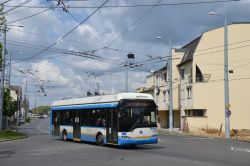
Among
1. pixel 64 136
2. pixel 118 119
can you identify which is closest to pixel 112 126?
pixel 118 119

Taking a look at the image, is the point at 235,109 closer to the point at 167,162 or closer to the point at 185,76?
the point at 185,76

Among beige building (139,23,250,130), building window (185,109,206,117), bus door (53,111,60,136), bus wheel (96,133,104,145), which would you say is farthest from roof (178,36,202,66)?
bus wheel (96,133,104,145)

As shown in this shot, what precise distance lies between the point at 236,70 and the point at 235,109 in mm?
4324

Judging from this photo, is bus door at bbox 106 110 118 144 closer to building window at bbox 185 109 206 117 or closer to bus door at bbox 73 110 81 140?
bus door at bbox 73 110 81 140

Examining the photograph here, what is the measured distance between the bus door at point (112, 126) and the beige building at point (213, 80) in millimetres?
26007

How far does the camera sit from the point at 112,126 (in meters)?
24.2

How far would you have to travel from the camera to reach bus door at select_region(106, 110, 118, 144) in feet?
78.2

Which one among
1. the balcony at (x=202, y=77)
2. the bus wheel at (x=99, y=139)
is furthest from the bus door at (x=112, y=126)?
the balcony at (x=202, y=77)

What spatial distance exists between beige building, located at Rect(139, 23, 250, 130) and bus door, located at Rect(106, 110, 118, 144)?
85.3 ft

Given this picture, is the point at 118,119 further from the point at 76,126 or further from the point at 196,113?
the point at 196,113

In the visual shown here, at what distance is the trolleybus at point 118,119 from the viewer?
23.4 m

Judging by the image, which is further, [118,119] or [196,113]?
[196,113]

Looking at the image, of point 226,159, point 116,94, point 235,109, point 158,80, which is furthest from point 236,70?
point 226,159

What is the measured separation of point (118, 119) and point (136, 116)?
918mm
